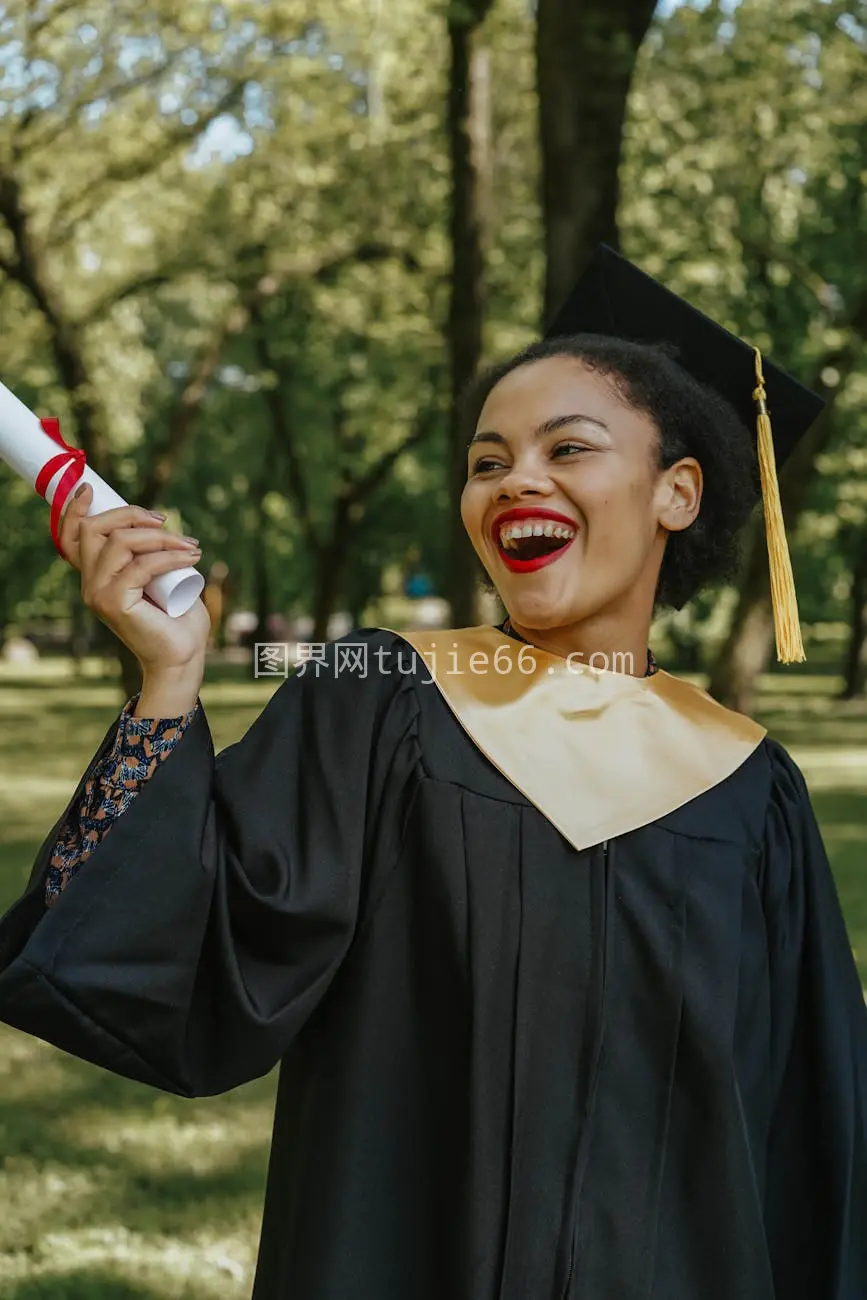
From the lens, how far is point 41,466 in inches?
65.9

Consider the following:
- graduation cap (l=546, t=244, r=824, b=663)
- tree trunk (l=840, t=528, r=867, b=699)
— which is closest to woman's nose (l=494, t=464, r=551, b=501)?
graduation cap (l=546, t=244, r=824, b=663)

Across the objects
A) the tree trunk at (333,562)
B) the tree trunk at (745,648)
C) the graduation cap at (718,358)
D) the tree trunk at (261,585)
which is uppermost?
the tree trunk at (261,585)

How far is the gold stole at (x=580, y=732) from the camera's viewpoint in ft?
6.38

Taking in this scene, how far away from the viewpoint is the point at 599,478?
2.04 metres

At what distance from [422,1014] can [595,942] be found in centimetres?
24

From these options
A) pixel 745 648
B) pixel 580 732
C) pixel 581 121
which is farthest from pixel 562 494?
pixel 745 648

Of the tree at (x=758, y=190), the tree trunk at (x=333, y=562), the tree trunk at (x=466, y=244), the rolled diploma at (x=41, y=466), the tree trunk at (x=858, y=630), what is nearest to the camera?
the rolled diploma at (x=41, y=466)

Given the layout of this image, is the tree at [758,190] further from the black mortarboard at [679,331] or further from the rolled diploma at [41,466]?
the rolled diploma at [41,466]

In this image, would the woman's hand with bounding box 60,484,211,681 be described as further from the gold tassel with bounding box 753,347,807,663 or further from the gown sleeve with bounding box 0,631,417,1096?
the gold tassel with bounding box 753,347,807,663

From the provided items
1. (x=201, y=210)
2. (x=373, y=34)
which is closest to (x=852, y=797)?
(x=373, y=34)

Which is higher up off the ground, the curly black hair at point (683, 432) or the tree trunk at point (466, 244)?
the tree trunk at point (466, 244)

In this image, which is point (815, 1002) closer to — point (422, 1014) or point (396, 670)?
point (422, 1014)

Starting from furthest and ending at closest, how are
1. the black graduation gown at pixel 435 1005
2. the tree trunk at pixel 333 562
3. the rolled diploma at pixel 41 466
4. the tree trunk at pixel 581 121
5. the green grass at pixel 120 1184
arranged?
1. the tree trunk at pixel 333 562
2. the tree trunk at pixel 581 121
3. the green grass at pixel 120 1184
4. the black graduation gown at pixel 435 1005
5. the rolled diploma at pixel 41 466

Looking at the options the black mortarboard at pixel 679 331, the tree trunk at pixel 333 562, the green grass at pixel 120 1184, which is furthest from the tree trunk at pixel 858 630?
the black mortarboard at pixel 679 331
